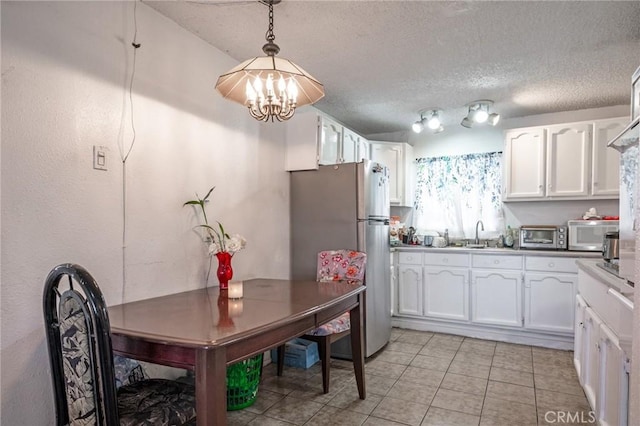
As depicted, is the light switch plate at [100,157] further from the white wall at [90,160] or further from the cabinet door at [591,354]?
the cabinet door at [591,354]

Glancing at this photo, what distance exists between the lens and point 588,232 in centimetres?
359

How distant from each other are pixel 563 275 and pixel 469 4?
2.71 metres

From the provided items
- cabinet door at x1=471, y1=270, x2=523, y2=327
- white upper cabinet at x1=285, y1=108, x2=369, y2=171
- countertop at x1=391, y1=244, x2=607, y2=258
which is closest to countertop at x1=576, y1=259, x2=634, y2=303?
countertop at x1=391, y1=244, x2=607, y2=258

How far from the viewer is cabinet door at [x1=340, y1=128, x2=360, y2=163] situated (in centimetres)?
372

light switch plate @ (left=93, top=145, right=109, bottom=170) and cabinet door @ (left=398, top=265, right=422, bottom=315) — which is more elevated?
light switch plate @ (left=93, top=145, right=109, bottom=170)

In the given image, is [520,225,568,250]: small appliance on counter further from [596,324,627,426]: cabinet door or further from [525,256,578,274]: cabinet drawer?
[596,324,627,426]: cabinet door

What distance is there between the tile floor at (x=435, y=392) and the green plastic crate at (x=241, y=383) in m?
0.05

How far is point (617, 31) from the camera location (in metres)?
2.33

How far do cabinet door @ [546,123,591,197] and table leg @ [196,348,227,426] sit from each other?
151 inches

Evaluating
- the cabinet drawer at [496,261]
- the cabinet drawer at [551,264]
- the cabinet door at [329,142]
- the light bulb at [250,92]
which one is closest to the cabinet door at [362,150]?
the cabinet door at [329,142]

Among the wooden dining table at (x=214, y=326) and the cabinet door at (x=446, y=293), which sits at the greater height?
the wooden dining table at (x=214, y=326)

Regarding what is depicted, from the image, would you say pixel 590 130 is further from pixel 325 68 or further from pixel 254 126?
pixel 254 126

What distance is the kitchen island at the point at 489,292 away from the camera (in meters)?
3.50

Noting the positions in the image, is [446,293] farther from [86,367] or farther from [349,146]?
[86,367]
